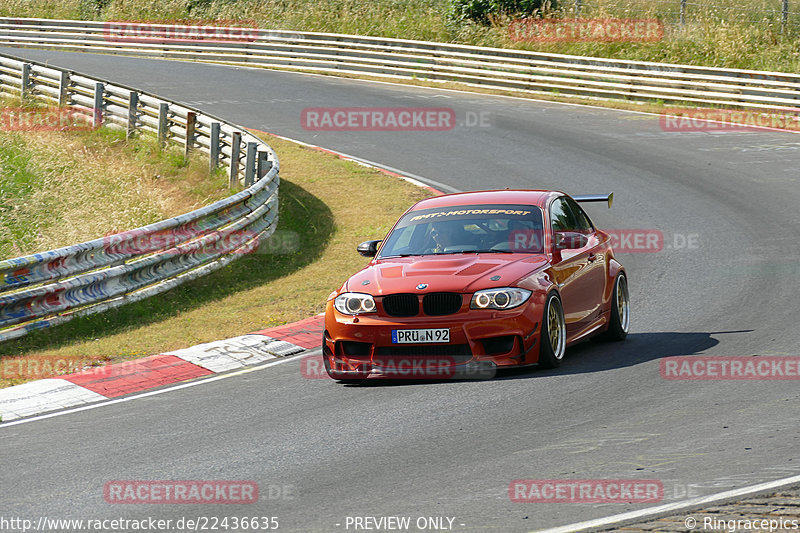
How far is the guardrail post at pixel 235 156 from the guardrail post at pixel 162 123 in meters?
3.53

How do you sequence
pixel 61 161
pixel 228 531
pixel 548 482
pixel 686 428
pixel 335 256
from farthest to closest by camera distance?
pixel 61 161, pixel 335 256, pixel 686 428, pixel 548 482, pixel 228 531

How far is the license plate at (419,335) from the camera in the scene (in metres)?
8.95

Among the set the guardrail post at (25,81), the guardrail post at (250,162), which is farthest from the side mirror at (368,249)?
the guardrail post at (25,81)

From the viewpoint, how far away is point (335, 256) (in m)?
16.2

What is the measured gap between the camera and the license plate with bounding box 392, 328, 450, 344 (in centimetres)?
895

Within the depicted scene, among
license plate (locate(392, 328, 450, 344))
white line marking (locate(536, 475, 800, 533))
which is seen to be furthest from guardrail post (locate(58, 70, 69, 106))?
white line marking (locate(536, 475, 800, 533))

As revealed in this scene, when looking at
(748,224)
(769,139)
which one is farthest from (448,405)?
(769,139)

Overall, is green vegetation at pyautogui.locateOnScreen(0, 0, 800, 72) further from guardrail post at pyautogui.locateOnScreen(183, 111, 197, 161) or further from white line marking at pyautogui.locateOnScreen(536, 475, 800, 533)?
white line marking at pyautogui.locateOnScreen(536, 475, 800, 533)

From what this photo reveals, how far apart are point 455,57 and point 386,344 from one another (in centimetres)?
2481

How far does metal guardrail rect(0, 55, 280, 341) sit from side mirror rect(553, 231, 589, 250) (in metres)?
5.51

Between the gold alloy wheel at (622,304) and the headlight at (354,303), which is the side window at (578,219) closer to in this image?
the gold alloy wheel at (622,304)

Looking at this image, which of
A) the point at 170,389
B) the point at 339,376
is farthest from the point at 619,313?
the point at 170,389

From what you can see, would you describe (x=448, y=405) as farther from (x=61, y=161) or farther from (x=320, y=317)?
(x=61, y=161)

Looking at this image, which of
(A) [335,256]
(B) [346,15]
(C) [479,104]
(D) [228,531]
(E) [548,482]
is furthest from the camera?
(B) [346,15]
